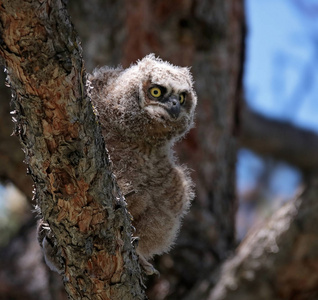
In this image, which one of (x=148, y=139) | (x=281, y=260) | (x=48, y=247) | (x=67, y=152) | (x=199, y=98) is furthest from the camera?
(x=199, y=98)

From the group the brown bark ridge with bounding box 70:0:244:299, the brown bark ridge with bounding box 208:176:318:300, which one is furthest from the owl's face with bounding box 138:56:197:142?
the brown bark ridge with bounding box 70:0:244:299

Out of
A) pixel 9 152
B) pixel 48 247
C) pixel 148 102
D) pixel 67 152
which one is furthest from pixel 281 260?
pixel 9 152

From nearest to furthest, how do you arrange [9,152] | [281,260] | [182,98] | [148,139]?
[148,139]
[182,98]
[281,260]
[9,152]

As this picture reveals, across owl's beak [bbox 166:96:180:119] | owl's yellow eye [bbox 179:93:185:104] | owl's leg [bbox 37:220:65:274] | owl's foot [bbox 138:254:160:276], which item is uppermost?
owl's yellow eye [bbox 179:93:185:104]

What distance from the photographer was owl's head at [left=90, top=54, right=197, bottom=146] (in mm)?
2936

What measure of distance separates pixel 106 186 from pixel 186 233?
8.90ft

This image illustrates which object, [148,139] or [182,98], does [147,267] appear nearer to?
[148,139]

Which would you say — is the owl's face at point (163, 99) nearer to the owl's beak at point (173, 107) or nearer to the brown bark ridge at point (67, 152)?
the owl's beak at point (173, 107)

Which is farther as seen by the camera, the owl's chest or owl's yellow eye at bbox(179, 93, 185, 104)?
owl's yellow eye at bbox(179, 93, 185, 104)

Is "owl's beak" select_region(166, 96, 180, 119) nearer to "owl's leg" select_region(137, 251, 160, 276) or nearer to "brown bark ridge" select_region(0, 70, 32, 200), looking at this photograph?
"owl's leg" select_region(137, 251, 160, 276)

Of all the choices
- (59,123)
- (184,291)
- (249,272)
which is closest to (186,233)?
(184,291)

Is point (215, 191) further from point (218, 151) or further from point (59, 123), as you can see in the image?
point (59, 123)

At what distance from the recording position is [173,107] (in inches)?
118

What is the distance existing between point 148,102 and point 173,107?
0.47ft
